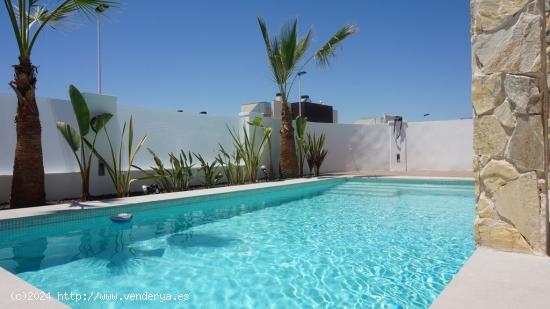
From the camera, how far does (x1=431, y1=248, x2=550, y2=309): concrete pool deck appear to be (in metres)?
2.02

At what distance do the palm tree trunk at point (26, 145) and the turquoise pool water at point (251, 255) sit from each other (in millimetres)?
1170

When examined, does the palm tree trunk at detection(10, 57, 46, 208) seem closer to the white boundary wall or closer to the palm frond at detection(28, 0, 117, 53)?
the palm frond at detection(28, 0, 117, 53)

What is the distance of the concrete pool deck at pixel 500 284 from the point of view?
2.02 meters

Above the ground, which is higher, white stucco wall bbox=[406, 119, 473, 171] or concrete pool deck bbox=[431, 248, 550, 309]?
white stucco wall bbox=[406, 119, 473, 171]

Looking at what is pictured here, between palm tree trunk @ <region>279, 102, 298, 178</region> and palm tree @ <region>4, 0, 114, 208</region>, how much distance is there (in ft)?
20.8

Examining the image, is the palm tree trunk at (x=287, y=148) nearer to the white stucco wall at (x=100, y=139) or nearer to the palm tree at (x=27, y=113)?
the white stucco wall at (x=100, y=139)

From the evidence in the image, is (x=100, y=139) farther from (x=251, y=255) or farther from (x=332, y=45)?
(x=332, y=45)

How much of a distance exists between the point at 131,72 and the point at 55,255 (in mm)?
12787

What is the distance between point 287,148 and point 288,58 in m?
2.73

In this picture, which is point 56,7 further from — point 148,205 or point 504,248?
point 504,248

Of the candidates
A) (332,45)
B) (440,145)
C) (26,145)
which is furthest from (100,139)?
(440,145)

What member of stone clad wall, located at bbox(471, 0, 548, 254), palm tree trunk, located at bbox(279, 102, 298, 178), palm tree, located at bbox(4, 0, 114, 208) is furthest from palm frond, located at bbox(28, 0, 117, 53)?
palm tree trunk, located at bbox(279, 102, 298, 178)

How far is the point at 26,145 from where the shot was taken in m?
5.90

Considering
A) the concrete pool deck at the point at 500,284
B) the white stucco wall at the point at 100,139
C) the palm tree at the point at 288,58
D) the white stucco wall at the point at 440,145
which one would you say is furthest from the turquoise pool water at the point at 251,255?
the white stucco wall at the point at 440,145
